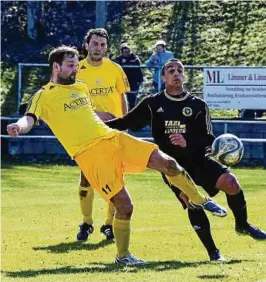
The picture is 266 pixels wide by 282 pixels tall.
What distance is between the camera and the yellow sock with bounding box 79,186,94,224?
12.1 meters

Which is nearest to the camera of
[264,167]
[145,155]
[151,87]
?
[145,155]

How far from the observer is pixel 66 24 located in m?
31.5

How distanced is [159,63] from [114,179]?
13101 mm

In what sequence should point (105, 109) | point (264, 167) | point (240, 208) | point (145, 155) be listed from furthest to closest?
point (264, 167) < point (105, 109) < point (240, 208) < point (145, 155)

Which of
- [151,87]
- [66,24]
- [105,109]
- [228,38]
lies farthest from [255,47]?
[105,109]

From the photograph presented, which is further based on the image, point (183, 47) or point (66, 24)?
point (66, 24)

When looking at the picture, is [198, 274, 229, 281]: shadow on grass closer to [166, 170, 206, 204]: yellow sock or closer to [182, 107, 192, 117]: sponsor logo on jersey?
[166, 170, 206, 204]: yellow sock

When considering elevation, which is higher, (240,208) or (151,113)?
(151,113)

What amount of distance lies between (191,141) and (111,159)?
1.06m

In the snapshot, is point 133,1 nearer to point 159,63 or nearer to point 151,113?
point 159,63

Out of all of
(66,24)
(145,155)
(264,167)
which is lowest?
(264,167)

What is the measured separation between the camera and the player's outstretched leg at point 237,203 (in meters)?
9.95

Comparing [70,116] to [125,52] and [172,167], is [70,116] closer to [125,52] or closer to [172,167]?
[172,167]

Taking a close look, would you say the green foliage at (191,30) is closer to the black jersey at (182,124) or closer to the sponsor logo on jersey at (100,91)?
the sponsor logo on jersey at (100,91)
